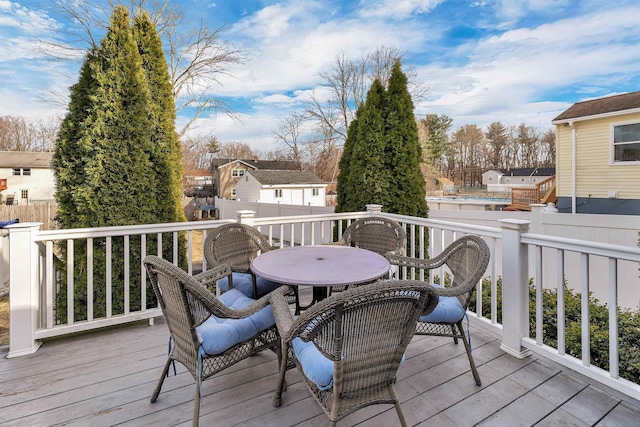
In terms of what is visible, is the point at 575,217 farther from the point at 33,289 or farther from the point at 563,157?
the point at 33,289

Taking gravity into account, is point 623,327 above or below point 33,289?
below

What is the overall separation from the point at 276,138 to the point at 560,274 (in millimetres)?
20975

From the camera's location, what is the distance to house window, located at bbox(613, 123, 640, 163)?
9227 mm

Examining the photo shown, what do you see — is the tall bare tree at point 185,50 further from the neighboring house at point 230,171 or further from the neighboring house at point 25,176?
the neighboring house at point 25,176

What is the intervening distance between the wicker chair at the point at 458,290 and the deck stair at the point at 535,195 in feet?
41.6

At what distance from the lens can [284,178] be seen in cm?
2195

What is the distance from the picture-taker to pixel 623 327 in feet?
10.1

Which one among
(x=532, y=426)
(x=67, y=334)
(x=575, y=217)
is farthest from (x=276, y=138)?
(x=532, y=426)

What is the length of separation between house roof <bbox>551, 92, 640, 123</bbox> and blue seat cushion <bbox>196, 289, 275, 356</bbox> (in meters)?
12.0

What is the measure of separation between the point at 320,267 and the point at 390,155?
3222mm

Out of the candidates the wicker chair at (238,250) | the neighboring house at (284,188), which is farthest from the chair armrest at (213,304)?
the neighboring house at (284,188)

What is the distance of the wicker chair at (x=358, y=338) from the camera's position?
4.38 feet

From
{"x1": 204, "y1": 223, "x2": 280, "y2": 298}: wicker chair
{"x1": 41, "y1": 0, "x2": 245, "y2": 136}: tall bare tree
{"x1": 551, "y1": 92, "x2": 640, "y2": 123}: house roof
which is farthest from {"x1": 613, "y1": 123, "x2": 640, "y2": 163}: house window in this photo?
{"x1": 41, "y1": 0, "x2": 245, "y2": 136}: tall bare tree

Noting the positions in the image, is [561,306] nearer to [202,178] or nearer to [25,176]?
[25,176]
